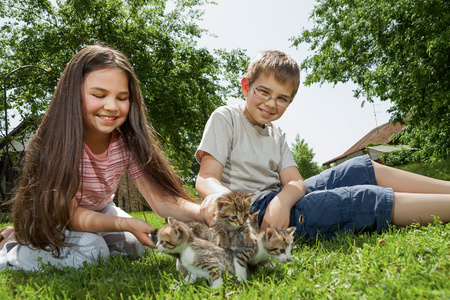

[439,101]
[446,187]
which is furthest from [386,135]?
[446,187]

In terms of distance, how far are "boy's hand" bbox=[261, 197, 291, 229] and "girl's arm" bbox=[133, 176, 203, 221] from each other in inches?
27.8

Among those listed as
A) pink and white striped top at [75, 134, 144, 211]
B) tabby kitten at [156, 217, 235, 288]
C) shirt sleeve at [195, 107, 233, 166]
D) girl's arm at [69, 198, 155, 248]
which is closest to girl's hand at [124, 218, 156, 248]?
girl's arm at [69, 198, 155, 248]

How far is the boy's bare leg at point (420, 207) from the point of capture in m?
3.25

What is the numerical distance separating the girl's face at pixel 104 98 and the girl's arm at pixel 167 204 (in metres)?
0.84

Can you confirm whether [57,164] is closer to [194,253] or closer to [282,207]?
[194,253]

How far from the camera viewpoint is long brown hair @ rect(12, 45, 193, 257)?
2990 millimetres

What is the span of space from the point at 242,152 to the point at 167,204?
3.25ft

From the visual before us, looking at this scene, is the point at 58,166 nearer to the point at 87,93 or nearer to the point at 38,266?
the point at 87,93

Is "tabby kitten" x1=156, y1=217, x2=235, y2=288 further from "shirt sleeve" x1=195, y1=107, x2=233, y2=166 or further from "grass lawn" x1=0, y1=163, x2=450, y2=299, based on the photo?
"shirt sleeve" x1=195, y1=107, x2=233, y2=166

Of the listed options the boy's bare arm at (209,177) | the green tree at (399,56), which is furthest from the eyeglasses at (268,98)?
the green tree at (399,56)

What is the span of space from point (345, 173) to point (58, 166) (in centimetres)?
290

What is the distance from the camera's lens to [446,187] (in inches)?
141

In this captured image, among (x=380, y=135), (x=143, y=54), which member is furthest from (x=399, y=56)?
(x=380, y=135)

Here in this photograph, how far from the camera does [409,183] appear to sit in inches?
142
